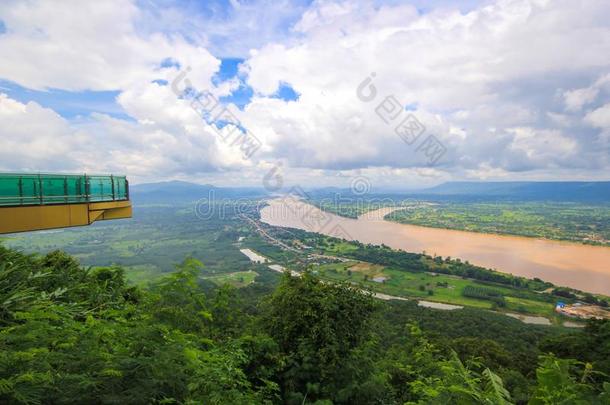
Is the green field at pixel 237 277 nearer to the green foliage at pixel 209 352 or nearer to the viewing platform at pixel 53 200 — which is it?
the green foliage at pixel 209 352

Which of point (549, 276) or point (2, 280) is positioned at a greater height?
point (2, 280)

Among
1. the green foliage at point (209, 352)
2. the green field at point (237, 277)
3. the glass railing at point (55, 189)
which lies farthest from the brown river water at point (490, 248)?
the glass railing at point (55, 189)

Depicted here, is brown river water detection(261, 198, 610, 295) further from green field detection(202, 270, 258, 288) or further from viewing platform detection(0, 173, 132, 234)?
viewing platform detection(0, 173, 132, 234)

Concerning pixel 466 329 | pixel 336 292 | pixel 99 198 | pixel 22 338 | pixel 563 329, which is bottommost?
pixel 563 329

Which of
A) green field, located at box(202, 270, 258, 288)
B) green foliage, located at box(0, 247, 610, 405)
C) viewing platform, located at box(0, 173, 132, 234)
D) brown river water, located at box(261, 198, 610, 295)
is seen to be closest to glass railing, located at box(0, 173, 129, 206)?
viewing platform, located at box(0, 173, 132, 234)

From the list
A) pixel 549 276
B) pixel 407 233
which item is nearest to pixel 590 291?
pixel 549 276

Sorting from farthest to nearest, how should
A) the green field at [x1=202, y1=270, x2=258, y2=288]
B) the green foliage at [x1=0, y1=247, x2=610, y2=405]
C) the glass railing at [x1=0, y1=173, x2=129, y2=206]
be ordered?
the green field at [x1=202, y1=270, x2=258, y2=288] < the glass railing at [x1=0, y1=173, x2=129, y2=206] < the green foliage at [x1=0, y1=247, x2=610, y2=405]

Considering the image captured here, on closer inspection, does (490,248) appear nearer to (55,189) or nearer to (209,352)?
(209,352)

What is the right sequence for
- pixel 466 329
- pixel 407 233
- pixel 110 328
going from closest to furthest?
pixel 110 328, pixel 466 329, pixel 407 233

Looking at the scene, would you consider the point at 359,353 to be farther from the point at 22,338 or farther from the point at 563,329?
the point at 563,329
